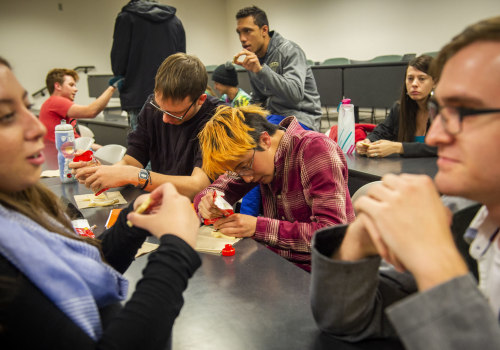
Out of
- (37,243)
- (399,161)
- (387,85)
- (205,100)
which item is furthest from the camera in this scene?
(387,85)

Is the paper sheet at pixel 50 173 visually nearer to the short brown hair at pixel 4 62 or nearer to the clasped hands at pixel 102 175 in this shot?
the clasped hands at pixel 102 175

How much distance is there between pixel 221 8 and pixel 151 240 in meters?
12.5

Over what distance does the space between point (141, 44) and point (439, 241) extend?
3424 mm

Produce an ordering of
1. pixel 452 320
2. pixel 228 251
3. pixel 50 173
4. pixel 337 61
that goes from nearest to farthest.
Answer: pixel 452 320 < pixel 228 251 < pixel 50 173 < pixel 337 61

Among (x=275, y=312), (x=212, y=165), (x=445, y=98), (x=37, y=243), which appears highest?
(x=445, y=98)

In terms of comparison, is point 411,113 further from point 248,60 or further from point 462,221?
point 462,221

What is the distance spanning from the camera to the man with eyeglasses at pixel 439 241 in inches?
22.8

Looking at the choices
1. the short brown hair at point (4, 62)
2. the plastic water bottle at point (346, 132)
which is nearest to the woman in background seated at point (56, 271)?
the short brown hair at point (4, 62)

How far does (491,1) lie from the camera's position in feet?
23.0

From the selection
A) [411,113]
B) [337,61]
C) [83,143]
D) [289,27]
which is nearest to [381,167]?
[411,113]

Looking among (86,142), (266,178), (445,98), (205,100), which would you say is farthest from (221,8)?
(445,98)

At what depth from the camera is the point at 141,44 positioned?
3539 millimetres

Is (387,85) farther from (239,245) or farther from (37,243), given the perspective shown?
(37,243)

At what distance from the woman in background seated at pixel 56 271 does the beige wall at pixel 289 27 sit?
8337 millimetres
